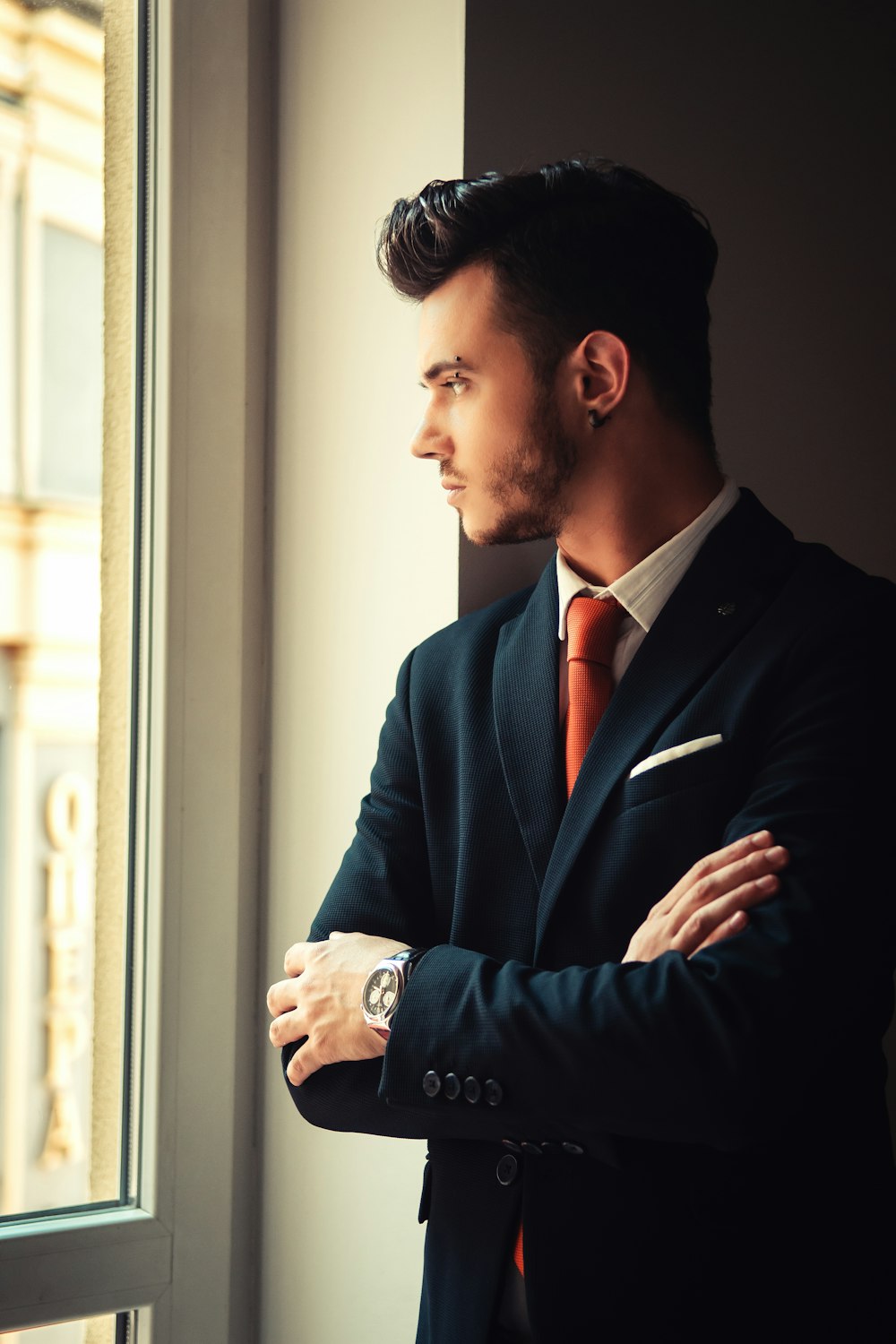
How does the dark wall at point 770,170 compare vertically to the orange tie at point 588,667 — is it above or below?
above

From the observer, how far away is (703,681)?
131cm

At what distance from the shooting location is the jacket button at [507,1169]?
4.19 feet

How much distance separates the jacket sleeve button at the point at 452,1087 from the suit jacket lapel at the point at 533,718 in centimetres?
26

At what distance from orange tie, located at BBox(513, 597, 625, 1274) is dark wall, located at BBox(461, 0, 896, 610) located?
358 mm

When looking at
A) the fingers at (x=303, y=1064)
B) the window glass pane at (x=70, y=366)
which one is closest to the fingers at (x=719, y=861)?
the fingers at (x=303, y=1064)

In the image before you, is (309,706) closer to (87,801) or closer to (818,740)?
(87,801)

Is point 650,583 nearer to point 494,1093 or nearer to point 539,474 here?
A: point 539,474

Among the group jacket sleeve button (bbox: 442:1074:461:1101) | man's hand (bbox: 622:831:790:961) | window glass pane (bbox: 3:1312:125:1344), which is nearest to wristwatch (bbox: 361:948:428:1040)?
jacket sleeve button (bbox: 442:1074:461:1101)

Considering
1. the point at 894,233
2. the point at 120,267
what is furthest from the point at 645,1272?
the point at 894,233

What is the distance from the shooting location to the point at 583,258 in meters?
1.49

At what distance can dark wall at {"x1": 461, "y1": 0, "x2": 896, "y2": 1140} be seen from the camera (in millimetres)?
1843

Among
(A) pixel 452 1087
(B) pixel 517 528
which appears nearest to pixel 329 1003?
(A) pixel 452 1087

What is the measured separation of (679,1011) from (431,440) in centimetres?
79

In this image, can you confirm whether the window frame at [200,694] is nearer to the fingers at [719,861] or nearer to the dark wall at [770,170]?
the dark wall at [770,170]
